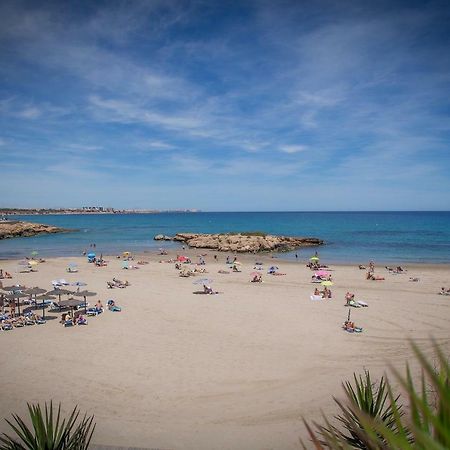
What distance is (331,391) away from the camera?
1113 cm

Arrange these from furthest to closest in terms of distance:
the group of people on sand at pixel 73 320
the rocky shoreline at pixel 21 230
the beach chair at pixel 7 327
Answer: the rocky shoreline at pixel 21 230 < the group of people on sand at pixel 73 320 < the beach chair at pixel 7 327

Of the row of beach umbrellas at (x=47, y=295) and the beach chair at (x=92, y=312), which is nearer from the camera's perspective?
the row of beach umbrellas at (x=47, y=295)

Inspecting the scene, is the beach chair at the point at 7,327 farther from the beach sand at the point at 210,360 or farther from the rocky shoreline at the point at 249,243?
the rocky shoreline at the point at 249,243

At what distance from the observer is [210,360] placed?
13367 millimetres

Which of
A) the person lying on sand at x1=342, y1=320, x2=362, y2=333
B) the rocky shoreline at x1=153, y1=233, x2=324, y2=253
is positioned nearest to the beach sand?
the person lying on sand at x1=342, y1=320, x2=362, y2=333

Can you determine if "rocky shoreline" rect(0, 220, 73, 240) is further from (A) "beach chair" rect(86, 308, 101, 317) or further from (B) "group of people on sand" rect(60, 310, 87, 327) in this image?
(B) "group of people on sand" rect(60, 310, 87, 327)

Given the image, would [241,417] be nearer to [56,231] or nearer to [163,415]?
[163,415]

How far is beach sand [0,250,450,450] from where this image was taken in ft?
31.3

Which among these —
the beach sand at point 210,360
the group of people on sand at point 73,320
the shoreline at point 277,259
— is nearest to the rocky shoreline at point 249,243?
the shoreline at point 277,259

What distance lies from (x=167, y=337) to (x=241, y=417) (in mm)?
6761

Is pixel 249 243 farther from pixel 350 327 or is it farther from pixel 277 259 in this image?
pixel 350 327

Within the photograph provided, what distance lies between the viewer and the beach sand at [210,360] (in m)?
9.55

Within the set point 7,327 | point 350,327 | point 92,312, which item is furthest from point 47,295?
point 350,327

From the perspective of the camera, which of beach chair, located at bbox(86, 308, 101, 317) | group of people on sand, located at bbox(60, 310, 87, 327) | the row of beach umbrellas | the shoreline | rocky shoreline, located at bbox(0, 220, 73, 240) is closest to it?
group of people on sand, located at bbox(60, 310, 87, 327)
